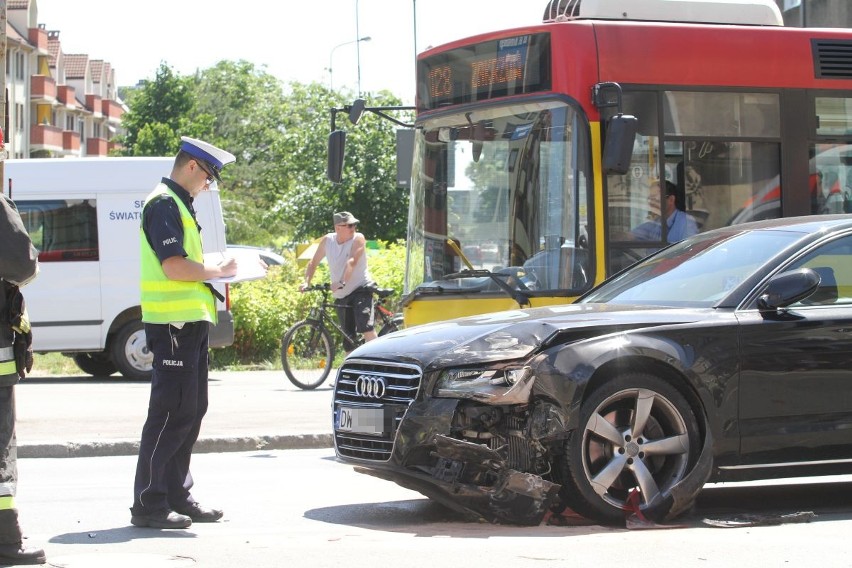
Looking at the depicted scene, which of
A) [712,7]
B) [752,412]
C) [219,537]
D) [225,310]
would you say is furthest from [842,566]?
[225,310]

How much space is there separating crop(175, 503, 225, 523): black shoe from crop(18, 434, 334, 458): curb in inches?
135

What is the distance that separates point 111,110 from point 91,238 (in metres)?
103

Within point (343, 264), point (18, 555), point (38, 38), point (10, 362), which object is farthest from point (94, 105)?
point (18, 555)

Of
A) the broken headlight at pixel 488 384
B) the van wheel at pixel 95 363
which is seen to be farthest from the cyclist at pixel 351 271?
the broken headlight at pixel 488 384

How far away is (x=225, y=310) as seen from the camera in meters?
16.3

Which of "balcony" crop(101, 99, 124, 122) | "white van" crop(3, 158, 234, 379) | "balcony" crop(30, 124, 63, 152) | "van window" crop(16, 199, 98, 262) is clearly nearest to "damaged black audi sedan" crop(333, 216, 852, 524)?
"white van" crop(3, 158, 234, 379)

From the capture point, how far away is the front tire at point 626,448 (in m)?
6.59

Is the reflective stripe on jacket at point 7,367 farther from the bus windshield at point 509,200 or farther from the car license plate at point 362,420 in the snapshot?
the bus windshield at point 509,200

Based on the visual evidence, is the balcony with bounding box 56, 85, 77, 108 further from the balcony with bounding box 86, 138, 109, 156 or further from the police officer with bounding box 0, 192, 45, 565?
the police officer with bounding box 0, 192, 45, 565

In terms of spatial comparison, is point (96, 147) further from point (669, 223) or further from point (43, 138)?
point (669, 223)

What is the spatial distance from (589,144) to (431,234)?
5.25ft

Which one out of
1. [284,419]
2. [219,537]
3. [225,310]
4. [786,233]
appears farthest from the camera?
[225,310]

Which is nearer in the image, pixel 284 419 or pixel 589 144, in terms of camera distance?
pixel 589 144

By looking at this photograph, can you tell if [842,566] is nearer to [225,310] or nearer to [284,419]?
[284,419]
